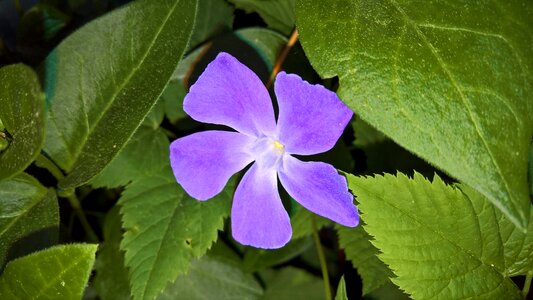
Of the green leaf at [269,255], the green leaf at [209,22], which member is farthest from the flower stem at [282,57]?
the green leaf at [269,255]

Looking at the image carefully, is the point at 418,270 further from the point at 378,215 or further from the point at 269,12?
the point at 269,12

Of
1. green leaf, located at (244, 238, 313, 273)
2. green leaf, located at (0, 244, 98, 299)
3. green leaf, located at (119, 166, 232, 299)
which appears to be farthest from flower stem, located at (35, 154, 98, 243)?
green leaf, located at (244, 238, 313, 273)

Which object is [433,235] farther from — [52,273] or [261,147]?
[52,273]

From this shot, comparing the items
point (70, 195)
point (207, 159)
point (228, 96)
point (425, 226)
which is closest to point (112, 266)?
point (70, 195)

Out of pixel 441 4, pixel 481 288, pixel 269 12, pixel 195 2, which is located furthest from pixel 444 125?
pixel 269 12

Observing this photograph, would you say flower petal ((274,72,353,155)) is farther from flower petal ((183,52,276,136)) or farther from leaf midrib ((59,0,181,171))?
leaf midrib ((59,0,181,171))
